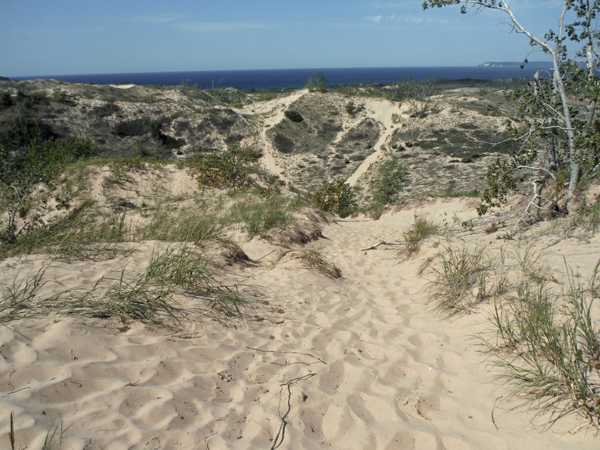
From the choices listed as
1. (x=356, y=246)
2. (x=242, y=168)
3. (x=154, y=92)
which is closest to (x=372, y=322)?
(x=356, y=246)

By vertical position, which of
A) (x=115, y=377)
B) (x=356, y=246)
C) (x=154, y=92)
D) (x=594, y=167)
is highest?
(x=154, y=92)

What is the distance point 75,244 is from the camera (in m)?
4.30

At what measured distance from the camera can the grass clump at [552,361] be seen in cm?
205

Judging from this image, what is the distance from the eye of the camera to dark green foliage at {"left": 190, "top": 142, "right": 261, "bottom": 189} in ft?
46.6

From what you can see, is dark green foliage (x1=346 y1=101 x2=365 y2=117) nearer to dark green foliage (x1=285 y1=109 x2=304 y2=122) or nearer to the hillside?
dark green foliage (x1=285 y1=109 x2=304 y2=122)

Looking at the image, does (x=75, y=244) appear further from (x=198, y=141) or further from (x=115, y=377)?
(x=198, y=141)

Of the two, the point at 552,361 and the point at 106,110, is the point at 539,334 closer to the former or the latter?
the point at 552,361

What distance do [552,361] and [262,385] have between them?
6.49 feet

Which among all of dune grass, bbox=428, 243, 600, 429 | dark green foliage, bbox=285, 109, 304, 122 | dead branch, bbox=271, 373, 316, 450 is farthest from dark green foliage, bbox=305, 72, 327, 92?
dead branch, bbox=271, 373, 316, 450

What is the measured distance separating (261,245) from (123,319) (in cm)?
332

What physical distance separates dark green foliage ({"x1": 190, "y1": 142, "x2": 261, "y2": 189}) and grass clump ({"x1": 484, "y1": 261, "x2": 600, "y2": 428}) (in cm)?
1248

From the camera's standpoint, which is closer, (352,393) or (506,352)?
(352,393)

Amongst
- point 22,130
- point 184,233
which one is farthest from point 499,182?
point 22,130

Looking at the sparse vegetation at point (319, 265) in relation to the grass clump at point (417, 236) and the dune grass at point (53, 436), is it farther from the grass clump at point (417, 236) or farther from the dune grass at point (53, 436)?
the dune grass at point (53, 436)
